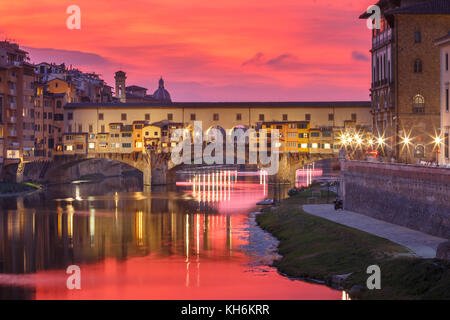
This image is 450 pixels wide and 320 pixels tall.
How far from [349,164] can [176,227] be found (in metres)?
15.6

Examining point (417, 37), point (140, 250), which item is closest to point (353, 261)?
point (140, 250)

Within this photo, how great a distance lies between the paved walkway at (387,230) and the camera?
38.4 m

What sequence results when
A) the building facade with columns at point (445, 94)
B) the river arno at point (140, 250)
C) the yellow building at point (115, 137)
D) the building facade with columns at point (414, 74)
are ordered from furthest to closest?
the yellow building at point (115, 137) < the building facade with columns at point (414, 74) < the building facade with columns at point (445, 94) < the river arno at point (140, 250)

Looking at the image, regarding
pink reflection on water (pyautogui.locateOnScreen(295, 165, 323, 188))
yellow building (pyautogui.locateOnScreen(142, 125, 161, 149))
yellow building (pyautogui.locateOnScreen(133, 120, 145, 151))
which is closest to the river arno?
pink reflection on water (pyautogui.locateOnScreen(295, 165, 323, 188))

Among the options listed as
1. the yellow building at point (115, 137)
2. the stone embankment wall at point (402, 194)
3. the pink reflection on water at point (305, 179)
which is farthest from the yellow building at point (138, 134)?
the stone embankment wall at point (402, 194)

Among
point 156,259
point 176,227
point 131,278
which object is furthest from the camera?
point 176,227

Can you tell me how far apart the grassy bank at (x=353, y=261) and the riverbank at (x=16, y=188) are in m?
48.1

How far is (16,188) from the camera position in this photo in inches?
3942

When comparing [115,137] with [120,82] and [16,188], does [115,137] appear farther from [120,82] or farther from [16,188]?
[120,82]

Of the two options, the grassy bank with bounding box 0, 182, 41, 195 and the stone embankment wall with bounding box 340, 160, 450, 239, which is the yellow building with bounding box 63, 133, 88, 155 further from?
the stone embankment wall with bounding box 340, 160, 450, 239

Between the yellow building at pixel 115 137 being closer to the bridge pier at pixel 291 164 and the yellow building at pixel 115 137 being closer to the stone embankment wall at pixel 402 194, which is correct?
the bridge pier at pixel 291 164
